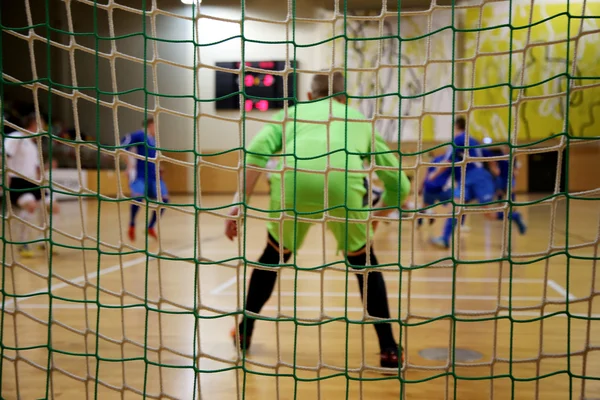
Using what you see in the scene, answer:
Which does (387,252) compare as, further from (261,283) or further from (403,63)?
(403,63)

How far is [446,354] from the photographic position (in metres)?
2.76

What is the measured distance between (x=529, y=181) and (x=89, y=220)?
8.98m

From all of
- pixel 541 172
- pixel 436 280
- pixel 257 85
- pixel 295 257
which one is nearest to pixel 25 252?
pixel 436 280

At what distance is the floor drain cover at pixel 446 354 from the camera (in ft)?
8.86

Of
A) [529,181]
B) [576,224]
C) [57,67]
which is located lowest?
[529,181]

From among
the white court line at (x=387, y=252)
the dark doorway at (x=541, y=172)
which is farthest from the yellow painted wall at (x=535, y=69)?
the white court line at (x=387, y=252)

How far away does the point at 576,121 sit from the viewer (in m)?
11.9

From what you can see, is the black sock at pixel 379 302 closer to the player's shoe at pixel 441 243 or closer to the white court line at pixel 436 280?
the white court line at pixel 436 280

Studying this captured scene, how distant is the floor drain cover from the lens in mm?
2701

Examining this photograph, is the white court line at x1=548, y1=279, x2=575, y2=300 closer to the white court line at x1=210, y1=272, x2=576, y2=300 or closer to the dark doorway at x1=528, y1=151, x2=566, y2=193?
the white court line at x1=210, y1=272, x2=576, y2=300

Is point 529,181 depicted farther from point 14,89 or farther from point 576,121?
point 14,89

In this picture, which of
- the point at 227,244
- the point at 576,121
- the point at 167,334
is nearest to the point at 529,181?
the point at 576,121

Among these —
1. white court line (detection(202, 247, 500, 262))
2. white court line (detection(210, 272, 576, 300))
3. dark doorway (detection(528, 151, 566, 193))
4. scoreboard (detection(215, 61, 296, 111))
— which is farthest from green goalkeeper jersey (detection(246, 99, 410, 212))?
dark doorway (detection(528, 151, 566, 193))

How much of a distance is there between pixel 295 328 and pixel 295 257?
12.0 inches
